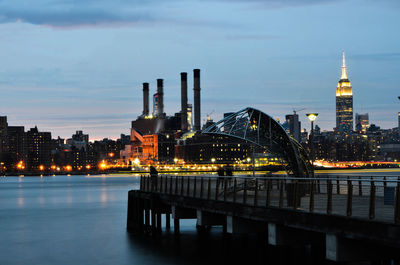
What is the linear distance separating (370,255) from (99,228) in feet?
125

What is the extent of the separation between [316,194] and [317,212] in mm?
7090

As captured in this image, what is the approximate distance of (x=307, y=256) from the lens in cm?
3058

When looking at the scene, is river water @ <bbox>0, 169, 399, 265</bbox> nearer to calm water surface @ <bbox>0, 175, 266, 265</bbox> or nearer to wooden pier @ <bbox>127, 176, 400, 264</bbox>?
calm water surface @ <bbox>0, 175, 266, 265</bbox>

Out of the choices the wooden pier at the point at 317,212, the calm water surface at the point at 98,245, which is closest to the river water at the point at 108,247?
the calm water surface at the point at 98,245

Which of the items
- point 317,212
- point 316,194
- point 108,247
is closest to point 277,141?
point 108,247

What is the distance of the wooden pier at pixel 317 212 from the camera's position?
18906mm

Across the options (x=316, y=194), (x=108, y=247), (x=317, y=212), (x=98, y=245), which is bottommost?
(x=98, y=245)

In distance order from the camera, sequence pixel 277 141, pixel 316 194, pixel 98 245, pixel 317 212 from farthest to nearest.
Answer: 1. pixel 277 141
2. pixel 98 245
3. pixel 316 194
4. pixel 317 212

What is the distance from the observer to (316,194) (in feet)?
93.8

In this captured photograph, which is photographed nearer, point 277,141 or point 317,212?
point 317,212

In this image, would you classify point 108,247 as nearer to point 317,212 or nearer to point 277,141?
point 277,141

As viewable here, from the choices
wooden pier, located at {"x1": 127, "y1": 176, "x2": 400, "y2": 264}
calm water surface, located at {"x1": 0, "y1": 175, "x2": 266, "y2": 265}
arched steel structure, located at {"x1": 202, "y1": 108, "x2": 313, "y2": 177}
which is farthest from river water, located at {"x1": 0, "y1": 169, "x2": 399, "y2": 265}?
arched steel structure, located at {"x1": 202, "y1": 108, "x2": 313, "y2": 177}

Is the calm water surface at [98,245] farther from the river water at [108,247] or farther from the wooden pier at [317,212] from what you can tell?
the wooden pier at [317,212]

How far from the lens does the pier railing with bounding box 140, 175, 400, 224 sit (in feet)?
65.2
